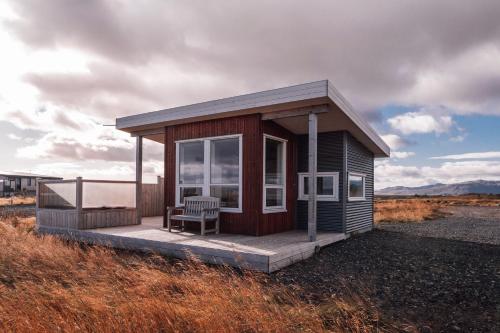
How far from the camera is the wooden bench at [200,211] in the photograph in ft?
24.0

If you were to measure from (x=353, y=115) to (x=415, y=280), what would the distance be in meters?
3.91

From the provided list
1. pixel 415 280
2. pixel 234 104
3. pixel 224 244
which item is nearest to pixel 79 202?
pixel 224 244

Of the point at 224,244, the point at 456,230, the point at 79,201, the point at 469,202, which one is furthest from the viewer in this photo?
the point at 469,202

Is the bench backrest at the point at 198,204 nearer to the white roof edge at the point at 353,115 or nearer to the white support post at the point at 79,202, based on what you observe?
the white support post at the point at 79,202

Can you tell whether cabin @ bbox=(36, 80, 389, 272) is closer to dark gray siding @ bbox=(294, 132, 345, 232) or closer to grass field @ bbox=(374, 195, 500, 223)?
dark gray siding @ bbox=(294, 132, 345, 232)

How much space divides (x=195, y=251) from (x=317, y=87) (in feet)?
12.4

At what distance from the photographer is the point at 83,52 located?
849 cm

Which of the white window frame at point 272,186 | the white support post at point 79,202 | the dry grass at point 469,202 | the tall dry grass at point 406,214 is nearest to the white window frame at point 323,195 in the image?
the white window frame at point 272,186

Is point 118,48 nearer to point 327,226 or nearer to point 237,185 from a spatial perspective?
point 237,185

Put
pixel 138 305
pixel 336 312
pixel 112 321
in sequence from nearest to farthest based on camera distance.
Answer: pixel 112 321
pixel 138 305
pixel 336 312

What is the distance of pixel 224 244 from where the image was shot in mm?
6184

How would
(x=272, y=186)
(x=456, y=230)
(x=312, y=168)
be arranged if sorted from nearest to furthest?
(x=312, y=168) → (x=272, y=186) → (x=456, y=230)

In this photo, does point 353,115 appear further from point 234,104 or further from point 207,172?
point 207,172

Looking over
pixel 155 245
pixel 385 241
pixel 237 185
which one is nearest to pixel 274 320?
pixel 155 245
